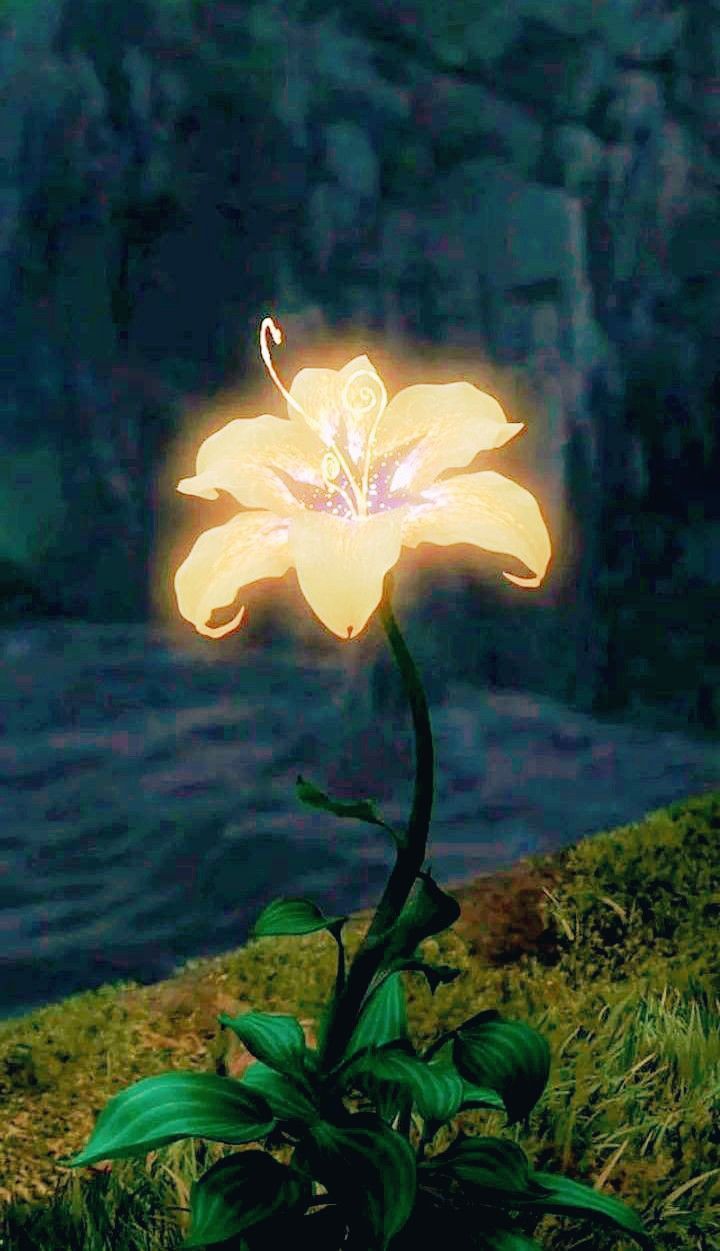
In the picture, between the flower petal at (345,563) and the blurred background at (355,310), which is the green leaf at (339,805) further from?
the blurred background at (355,310)

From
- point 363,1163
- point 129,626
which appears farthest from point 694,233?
point 363,1163

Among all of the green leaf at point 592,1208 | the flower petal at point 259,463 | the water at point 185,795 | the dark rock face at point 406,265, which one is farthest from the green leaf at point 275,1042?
the dark rock face at point 406,265

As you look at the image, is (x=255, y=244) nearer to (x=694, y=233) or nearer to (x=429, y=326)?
(x=429, y=326)

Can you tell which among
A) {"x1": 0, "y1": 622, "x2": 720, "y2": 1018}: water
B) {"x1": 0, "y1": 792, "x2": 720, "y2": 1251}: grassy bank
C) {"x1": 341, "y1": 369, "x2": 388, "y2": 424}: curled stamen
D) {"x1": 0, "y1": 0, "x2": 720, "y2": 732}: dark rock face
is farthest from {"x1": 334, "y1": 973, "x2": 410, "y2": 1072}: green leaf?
{"x1": 0, "y1": 0, "x2": 720, "y2": 732}: dark rock face

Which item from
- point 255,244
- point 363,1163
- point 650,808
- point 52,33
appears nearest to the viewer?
point 363,1163

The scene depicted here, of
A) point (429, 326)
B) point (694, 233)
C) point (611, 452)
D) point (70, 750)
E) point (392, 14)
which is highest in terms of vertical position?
point (392, 14)

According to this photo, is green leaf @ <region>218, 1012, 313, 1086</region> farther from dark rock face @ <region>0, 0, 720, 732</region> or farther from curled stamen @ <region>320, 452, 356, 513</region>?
dark rock face @ <region>0, 0, 720, 732</region>
